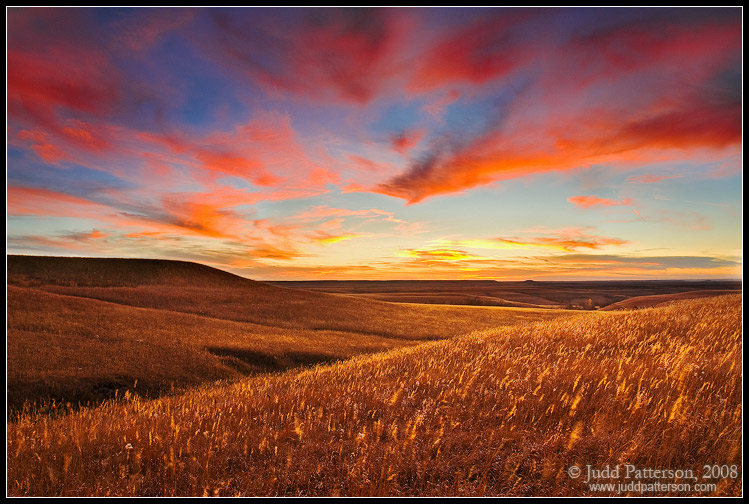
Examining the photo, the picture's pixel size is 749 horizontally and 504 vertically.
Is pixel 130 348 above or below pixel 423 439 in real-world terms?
below

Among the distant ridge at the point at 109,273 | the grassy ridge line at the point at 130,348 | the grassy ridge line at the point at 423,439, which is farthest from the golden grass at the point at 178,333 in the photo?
the grassy ridge line at the point at 423,439

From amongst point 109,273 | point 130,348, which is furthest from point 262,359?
Result: point 109,273

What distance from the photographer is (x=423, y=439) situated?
4.55 metres

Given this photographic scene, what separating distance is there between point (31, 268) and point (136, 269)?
14.4 metres

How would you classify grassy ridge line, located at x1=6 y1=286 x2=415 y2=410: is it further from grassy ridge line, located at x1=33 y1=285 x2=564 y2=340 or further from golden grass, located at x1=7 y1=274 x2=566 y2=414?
grassy ridge line, located at x1=33 y1=285 x2=564 y2=340

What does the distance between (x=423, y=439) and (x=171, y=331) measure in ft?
82.9

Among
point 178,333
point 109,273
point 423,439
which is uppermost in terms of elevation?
point 109,273

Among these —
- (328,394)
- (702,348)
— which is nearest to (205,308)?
(328,394)

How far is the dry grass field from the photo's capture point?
52.7ft

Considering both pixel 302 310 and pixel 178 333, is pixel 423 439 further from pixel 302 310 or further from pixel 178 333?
pixel 302 310

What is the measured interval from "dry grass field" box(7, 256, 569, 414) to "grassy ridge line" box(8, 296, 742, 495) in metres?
8.41

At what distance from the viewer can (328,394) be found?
22.5 feet

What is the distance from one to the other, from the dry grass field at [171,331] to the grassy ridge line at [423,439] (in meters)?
8.41

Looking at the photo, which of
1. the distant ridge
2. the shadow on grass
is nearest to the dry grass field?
the shadow on grass
